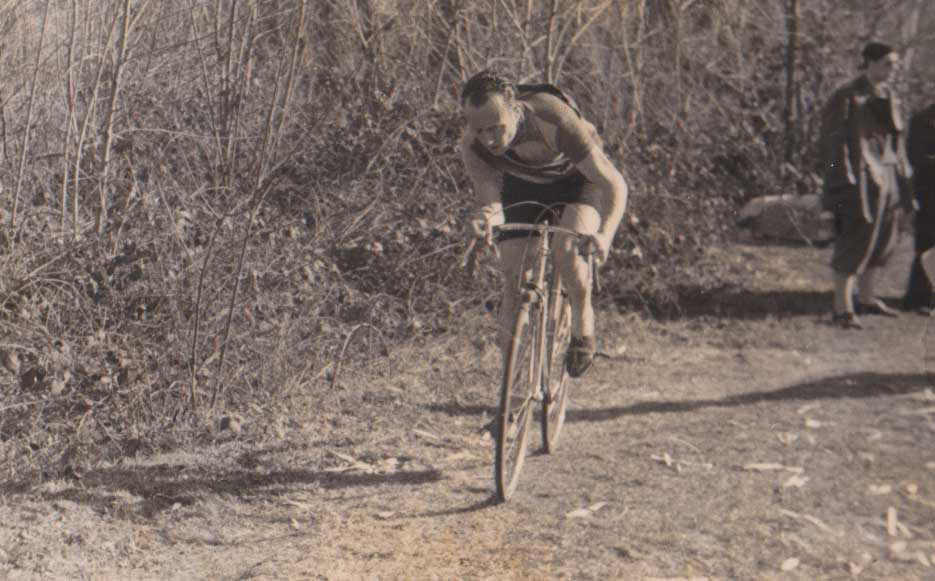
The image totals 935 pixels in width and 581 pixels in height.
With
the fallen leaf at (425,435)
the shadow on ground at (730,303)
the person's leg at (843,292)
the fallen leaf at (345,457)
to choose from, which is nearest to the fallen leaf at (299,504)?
the fallen leaf at (345,457)

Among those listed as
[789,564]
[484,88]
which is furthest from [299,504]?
[789,564]

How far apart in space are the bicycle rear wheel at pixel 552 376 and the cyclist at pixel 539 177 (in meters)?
0.12

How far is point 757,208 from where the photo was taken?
1287 centimetres

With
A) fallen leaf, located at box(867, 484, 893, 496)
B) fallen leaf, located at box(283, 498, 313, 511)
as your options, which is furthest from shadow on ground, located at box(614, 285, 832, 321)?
fallen leaf, located at box(283, 498, 313, 511)

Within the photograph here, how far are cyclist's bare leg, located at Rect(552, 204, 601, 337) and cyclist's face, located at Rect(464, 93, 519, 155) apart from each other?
0.53 metres

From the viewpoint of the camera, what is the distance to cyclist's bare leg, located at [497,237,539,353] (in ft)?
18.4

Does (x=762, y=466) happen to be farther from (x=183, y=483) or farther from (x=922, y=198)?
(x=922, y=198)

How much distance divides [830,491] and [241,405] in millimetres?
3269

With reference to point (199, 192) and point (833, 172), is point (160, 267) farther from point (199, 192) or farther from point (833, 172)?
point (833, 172)

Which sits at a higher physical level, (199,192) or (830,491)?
(199,192)

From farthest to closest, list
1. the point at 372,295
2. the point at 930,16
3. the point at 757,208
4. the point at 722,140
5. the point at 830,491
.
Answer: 1. the point at 930,16
2. the point at 757,208
3. the point at 722,140
4. the point at 372,295
5. the point at 830,491

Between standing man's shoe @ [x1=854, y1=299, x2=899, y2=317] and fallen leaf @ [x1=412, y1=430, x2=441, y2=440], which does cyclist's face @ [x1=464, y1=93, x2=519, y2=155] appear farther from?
standing man's shoe @ [x1=854, y1=299, x2=899, y2=317]

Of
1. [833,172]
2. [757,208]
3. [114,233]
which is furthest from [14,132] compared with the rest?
[757,208]

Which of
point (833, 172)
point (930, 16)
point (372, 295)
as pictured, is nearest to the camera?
point (372, 295)
